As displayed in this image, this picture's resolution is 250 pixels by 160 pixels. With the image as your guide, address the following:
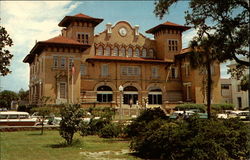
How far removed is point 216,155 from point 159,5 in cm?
781

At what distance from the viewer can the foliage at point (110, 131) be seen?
63.7 ft

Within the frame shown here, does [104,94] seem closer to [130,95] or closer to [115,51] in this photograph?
[130,95]

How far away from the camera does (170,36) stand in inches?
2002

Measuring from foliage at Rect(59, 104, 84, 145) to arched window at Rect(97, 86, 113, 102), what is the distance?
29677 mm

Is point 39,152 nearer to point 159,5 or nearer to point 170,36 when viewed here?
point 159,5

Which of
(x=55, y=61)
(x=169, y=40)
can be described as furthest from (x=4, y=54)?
(x=169, y=40)

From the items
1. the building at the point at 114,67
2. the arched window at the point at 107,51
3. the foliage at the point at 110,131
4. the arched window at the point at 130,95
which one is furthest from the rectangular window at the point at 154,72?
the foliage at the point at 110,131

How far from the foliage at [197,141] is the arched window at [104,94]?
3323 cm

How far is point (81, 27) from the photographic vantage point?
4556 centimetres

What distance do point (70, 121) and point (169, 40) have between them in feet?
125

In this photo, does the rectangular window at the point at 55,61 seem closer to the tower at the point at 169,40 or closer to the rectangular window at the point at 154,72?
the rectangular window at the point at 154,72

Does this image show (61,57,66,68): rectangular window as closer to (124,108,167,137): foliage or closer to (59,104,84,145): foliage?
(124,108,167,137): foliage

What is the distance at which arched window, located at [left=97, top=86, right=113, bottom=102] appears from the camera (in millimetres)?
45469

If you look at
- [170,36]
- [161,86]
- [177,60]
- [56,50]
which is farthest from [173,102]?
[56,50]
